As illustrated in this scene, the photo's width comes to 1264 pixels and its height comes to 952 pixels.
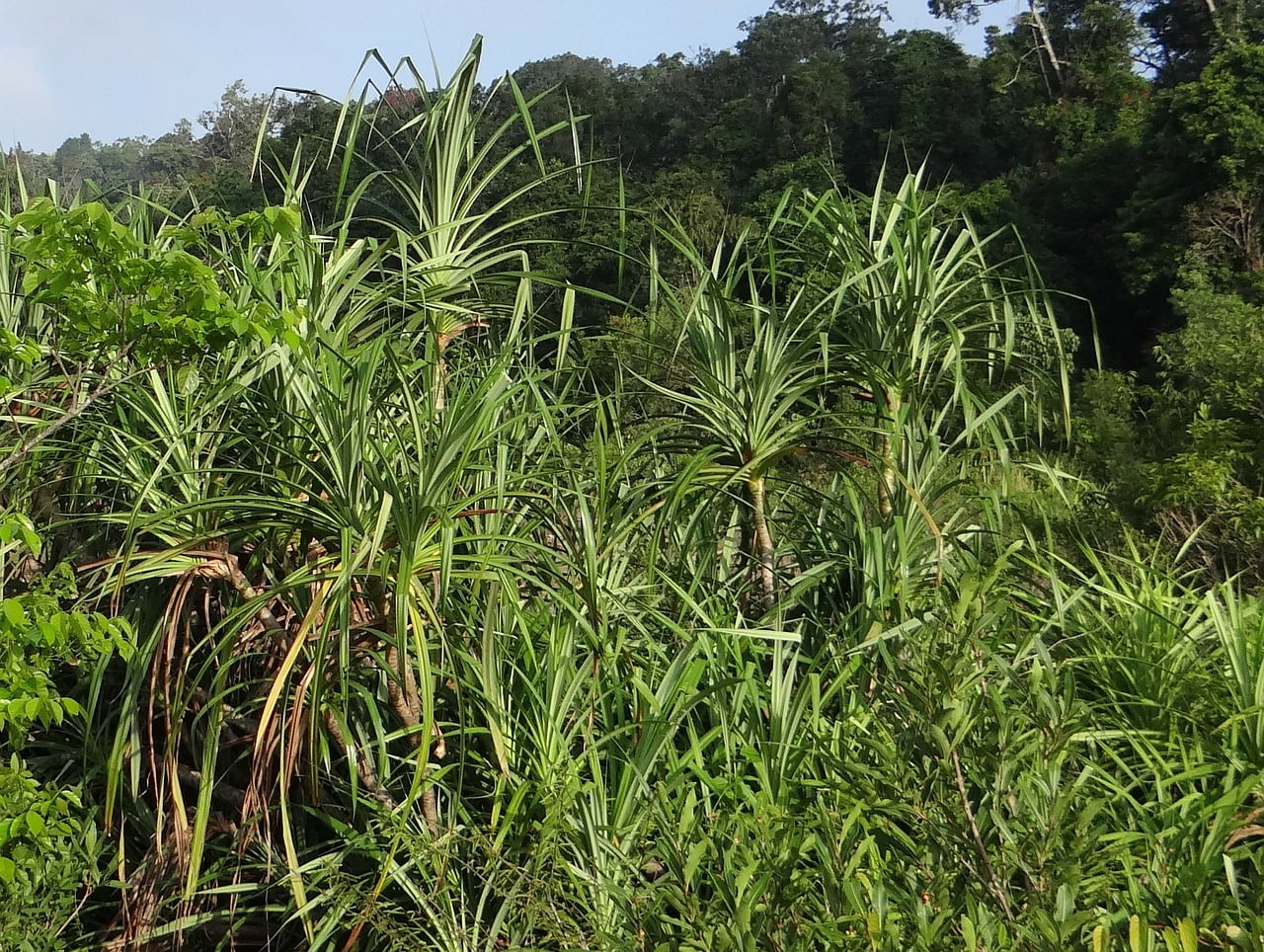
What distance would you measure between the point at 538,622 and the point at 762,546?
2.24ft

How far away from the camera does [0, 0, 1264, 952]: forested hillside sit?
4.80 feet

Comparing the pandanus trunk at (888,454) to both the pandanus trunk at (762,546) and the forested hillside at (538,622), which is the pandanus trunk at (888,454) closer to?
the forested hillside at (538,622)

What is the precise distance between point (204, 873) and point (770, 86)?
33.6m

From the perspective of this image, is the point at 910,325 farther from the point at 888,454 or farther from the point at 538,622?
the point at 538,622

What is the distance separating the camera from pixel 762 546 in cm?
270

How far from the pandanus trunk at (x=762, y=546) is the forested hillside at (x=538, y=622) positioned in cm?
2

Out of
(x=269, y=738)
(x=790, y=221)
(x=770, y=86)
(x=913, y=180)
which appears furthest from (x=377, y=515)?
(x=770, y=86)

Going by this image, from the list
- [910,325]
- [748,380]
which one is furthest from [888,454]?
[748,380]

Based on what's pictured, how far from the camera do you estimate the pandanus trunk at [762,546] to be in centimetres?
261

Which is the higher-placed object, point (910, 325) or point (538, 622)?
point (910, 325)

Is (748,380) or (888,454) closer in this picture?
(748,380)

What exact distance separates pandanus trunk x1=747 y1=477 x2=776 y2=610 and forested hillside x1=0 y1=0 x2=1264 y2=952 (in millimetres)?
16

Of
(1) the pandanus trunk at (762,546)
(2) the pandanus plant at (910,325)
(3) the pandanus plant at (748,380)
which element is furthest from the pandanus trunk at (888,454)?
(1) the pandanus trunk at (762,546)

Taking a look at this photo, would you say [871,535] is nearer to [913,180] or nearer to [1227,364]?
[913,180]
